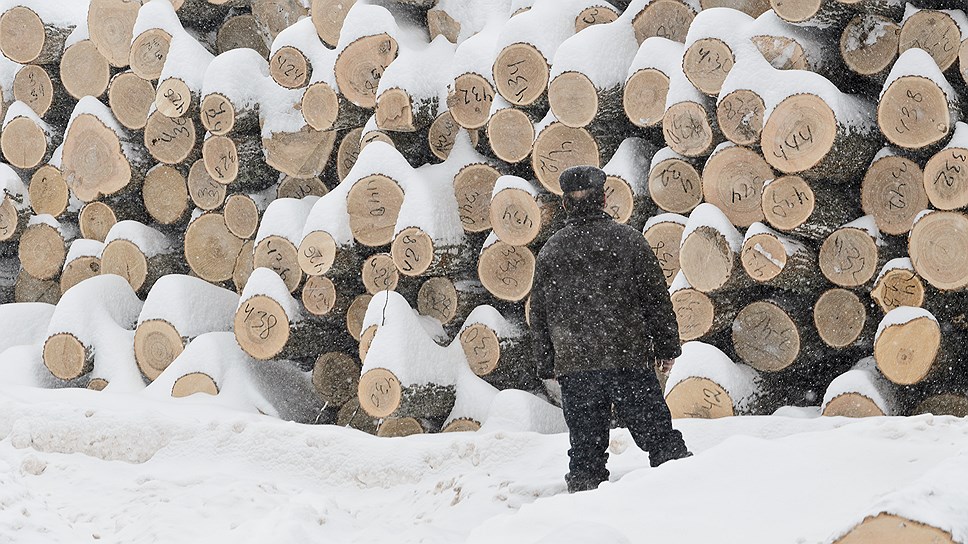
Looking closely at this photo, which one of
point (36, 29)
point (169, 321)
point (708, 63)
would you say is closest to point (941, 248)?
point (708, 63)

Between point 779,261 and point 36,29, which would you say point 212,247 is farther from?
point 779,261

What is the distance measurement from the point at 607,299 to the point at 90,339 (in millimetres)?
4042

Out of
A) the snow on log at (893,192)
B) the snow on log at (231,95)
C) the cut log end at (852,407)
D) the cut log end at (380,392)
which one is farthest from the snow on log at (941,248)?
the snow on log at (231,95)

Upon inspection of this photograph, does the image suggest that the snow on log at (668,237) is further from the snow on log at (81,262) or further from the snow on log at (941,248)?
the snow on log at (81,262)

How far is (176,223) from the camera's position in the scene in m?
7.63

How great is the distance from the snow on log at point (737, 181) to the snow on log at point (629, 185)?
41 cm

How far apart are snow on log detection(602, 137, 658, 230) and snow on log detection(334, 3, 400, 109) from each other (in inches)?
60.8

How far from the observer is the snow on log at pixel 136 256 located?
7.39 metres

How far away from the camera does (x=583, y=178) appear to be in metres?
4.48

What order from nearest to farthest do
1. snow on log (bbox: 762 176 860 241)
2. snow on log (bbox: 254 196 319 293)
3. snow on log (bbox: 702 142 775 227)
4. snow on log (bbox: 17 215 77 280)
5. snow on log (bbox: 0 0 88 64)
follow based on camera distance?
snow on log (bbox: 762 176 860 241) → snow on log (bbox: 702 142 775 227) → snow on log (bbox: 254 196 319 293) → snow on log (bbox: 0 0 88 64) → snow on log (bbox: 17 215 77 280)

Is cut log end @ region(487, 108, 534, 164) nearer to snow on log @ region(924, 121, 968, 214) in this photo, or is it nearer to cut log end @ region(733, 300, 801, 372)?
cut log end @ region(733, 300, 801, 372)

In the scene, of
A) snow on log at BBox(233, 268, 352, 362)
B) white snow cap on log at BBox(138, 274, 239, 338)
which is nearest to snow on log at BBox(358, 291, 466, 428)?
snow on log at BBox(233, 268, 352, 362)

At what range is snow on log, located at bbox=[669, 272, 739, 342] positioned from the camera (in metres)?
5.36

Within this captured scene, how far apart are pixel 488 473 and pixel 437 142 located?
2319 mm
